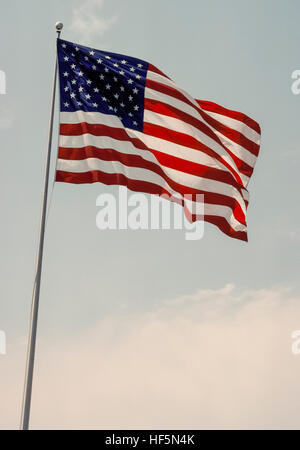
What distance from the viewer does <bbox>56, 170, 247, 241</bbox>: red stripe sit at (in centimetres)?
1289

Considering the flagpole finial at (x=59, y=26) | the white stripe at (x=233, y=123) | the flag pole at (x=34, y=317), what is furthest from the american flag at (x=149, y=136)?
the flag pole at (x=34, y=317)

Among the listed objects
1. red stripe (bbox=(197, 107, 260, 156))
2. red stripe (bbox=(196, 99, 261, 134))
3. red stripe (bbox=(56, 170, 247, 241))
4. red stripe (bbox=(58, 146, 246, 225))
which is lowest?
red stripe (bbox=(56, 170, 247, 241))

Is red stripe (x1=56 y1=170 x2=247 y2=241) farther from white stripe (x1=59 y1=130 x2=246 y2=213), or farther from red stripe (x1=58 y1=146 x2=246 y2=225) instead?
white stripe (x1=59 y1=130 x2=246 y2=213)

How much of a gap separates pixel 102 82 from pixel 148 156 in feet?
8.11

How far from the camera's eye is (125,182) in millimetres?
13875

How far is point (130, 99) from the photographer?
15.1 metres

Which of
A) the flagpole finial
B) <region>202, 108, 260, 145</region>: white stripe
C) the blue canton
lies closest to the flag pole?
the blue canton

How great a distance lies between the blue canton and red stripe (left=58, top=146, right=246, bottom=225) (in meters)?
1.15

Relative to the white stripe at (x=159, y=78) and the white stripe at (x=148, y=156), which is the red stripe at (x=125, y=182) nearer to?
the white stripe at (x=148, y=156)

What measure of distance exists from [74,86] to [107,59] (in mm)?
1545

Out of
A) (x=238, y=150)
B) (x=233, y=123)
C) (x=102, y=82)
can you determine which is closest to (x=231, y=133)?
(x=233, y=123)

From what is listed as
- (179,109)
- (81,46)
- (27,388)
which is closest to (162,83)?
(179,109)

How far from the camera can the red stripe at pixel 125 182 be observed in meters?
12.9

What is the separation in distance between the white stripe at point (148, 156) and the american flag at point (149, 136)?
3cm
